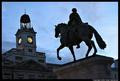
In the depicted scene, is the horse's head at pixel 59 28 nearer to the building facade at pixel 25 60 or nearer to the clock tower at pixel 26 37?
the building facade at pixel 25 60

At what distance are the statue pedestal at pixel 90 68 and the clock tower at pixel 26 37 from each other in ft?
267

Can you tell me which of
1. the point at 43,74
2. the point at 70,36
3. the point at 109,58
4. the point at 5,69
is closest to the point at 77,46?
the point at 70,36

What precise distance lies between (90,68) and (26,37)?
280 ft

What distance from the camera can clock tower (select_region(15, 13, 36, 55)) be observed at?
321ft

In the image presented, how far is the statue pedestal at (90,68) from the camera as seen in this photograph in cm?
1511

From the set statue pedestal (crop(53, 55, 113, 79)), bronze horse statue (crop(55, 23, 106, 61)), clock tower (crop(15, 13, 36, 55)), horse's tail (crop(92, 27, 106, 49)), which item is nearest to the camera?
statue pedestal (crop(53, 55, 113, 79))

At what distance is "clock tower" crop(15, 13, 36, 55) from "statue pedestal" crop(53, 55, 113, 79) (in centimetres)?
8130

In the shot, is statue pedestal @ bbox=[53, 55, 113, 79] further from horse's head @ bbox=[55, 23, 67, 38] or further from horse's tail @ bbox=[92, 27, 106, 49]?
horse's head @ bbox=[55, 23, 67, 38]

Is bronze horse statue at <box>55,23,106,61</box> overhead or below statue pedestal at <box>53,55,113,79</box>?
overhead

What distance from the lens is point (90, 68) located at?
15234 millimetres

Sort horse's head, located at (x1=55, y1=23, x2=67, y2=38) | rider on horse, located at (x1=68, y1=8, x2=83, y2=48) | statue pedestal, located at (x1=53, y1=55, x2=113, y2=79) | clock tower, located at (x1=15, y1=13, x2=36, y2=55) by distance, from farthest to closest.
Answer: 1. clock tower, located at (x1=15, y1=13, x2=36, y2=55)
2. horse's head, located at (x1=55, y1=23, x2=67, y2=38)
3. rider on horse, located at (x1=68, y1=8, x2=83, y2=48)
4. statue pedestal, located at (x1=53, y1=55, x2=113, y2=79)

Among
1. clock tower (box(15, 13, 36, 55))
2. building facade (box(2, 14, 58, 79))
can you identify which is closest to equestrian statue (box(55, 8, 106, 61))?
building facade (box(2, 14, 58, 79))

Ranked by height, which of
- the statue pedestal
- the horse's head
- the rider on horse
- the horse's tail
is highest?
the rider on horse

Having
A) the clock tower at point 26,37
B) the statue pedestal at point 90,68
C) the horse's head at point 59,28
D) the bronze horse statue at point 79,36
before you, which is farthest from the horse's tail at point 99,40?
the clock tower at point 26,37
